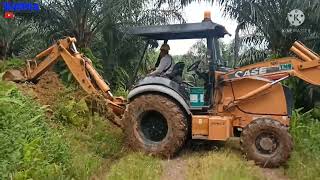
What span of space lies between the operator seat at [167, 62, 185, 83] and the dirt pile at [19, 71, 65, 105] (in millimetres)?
2588

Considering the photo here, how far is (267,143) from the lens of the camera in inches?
288

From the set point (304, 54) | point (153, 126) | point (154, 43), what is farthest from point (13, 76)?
point (304, 54)

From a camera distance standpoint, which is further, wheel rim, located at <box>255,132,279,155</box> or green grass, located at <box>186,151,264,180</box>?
wheel rim, located at <box>255,132,279,155</box>

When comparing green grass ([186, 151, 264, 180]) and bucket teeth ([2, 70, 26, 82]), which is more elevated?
bucket teeth ([2, 70, 26, 82])

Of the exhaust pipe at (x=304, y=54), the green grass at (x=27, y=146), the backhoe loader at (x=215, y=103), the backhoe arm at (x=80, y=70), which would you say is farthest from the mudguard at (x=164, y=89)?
the exhaust pipe at (x=304, y=54)

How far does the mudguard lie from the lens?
7656 millimetres

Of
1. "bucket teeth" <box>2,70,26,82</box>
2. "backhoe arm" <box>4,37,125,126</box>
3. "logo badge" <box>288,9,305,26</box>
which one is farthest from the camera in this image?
"logo badge" <box>288,9,305,26</box>

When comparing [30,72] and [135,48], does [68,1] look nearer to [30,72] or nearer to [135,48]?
[135,48]

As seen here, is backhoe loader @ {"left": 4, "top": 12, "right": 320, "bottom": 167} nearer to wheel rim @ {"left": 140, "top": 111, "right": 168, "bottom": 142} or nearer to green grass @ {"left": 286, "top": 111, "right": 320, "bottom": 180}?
wheel rim @ {"left": 140, "top": 111, "right": 168, "bottom": 142}

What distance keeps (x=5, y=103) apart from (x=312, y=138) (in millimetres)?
5194

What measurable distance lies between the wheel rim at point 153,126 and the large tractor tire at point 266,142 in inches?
55.2

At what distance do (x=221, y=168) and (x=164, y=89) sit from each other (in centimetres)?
195
